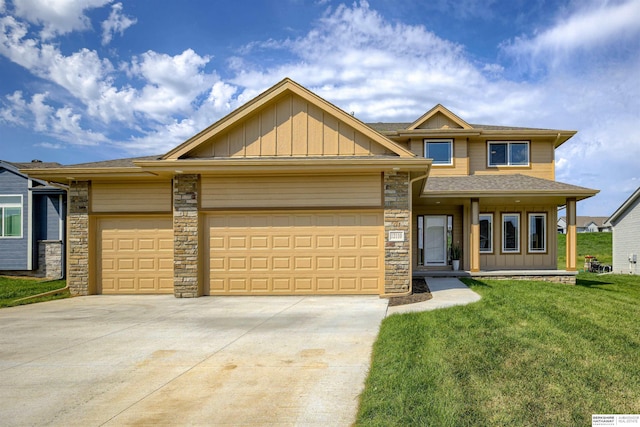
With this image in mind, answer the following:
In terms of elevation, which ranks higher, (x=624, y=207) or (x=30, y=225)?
(x=624, y=207)

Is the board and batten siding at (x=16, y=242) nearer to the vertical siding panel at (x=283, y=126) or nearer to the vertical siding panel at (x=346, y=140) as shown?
the vertical siding panel at (x=283, y=126)

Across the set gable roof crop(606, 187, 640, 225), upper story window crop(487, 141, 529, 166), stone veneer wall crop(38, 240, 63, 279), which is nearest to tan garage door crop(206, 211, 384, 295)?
upper story window crop(487, 141, 529, 166)

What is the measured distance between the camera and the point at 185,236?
11422mm

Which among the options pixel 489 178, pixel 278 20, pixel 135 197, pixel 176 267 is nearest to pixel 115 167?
pixel 135 197

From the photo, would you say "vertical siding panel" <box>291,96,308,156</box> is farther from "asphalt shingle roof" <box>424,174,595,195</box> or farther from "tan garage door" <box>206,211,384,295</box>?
"asphalt shingle roof" <box>424,174,595,195</box>

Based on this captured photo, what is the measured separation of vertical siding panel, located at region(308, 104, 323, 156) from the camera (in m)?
11.5

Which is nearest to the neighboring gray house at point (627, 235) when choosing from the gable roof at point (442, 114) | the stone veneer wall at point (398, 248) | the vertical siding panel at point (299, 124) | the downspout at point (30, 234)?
the gable roof at point (442, 114)

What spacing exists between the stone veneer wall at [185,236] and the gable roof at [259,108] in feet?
2.73

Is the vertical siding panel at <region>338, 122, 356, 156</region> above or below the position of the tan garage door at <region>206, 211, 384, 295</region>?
above

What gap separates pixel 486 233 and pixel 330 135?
916 centimetres

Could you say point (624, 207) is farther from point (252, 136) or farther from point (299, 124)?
point (252, 136)

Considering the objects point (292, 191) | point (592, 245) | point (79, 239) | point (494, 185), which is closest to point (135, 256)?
point (79, 239)

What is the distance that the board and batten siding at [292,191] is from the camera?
37.0 ft

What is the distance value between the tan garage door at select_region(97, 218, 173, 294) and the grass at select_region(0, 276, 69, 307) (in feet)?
5.10
